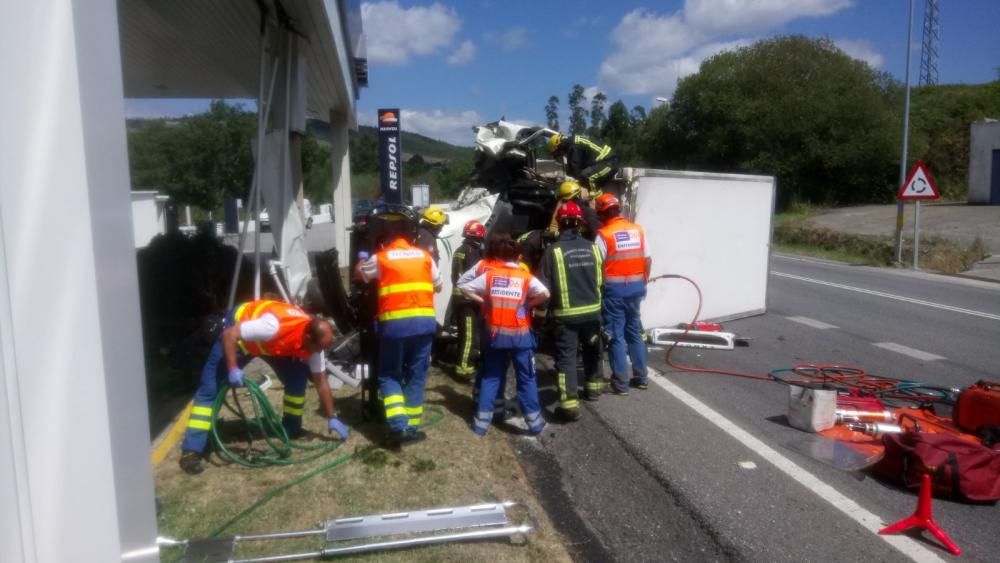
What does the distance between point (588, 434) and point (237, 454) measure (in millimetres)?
2723

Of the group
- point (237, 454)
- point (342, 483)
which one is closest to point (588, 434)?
point (342, 483)

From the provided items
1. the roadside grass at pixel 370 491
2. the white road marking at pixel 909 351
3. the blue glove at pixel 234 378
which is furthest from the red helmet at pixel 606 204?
the white road marking at pixel 909 351

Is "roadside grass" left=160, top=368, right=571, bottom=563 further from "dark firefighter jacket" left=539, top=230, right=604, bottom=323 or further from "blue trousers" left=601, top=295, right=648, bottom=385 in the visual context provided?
"blue trousers" left=601, top=295, right=648, bottom=385

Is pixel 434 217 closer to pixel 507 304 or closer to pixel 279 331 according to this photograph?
pixel 507 304

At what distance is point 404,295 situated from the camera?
5.38m

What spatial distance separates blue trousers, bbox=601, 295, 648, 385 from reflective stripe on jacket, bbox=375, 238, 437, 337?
2038mm

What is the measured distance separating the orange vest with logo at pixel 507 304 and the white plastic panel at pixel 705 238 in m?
3.01

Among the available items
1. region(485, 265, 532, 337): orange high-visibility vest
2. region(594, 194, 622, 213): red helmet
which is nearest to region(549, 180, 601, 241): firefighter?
region(594, 194, 622, 213): red helmet

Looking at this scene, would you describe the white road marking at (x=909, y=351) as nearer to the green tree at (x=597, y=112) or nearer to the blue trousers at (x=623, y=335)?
the blue trousers at (x=623, y=335)

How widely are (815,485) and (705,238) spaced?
15.4 ft

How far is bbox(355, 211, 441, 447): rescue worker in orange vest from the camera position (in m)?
5.34

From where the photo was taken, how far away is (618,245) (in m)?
6.77

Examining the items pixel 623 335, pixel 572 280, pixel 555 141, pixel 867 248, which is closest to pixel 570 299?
pixel 572 280

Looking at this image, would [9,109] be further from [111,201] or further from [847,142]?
[847,142]
